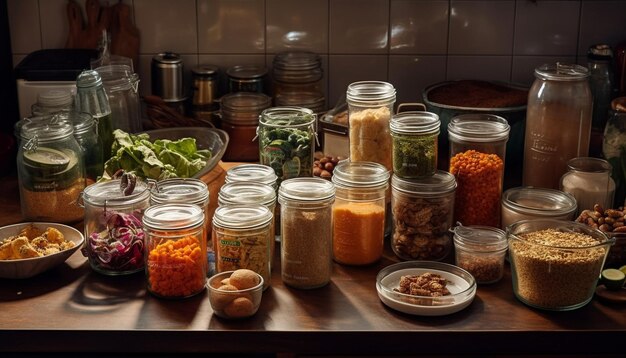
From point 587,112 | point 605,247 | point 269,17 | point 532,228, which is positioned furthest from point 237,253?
point 269,17

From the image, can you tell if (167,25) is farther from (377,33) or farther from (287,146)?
(287,146)

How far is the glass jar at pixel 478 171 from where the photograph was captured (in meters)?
1.92

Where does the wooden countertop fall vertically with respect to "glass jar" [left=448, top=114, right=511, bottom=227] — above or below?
below

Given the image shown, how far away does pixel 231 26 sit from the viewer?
260 cm

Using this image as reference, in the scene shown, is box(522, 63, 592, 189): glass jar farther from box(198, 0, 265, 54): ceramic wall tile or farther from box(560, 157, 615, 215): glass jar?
box(198, 0, 265, 54): ceramic wall tile

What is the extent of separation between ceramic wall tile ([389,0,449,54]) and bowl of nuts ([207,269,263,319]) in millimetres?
1177

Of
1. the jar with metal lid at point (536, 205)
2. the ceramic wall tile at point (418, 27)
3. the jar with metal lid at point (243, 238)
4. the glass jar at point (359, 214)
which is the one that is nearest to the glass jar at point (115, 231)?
the jar with metal lid at point (243, 238)

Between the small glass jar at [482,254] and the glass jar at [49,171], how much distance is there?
34.9 inches

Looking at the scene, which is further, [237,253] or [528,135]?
[528,135]

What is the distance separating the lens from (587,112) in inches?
80.2

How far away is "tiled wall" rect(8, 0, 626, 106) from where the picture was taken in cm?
257

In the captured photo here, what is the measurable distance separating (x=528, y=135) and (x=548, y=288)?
0.56m

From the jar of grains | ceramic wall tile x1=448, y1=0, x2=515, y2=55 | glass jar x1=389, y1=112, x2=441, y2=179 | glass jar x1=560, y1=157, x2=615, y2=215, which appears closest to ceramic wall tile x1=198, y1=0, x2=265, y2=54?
ceramic wall tile x1=448, y1=0, x2=515, y2=55
